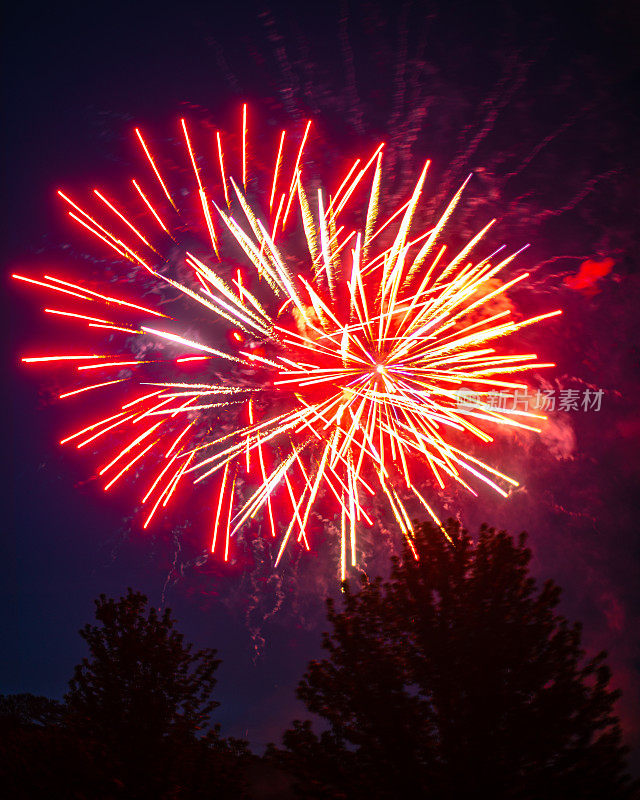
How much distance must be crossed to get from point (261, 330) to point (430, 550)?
5991 millimetres

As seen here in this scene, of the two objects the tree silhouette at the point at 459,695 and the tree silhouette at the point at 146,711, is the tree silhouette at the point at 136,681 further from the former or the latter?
the tree silhouette at the point at 459,695

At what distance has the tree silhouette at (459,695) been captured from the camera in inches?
255

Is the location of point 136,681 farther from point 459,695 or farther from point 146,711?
point 459,695

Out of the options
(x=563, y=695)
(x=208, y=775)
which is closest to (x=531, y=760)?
(x=563, y=695)

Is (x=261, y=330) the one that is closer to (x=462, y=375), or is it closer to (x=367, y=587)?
(x=462, y=375)

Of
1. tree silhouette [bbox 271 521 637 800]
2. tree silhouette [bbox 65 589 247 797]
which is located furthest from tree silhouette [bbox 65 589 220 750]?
tree silhouette [bbox 271 521 637 800]

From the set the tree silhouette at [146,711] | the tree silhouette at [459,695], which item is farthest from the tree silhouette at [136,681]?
the tree silhouette at [459,695]

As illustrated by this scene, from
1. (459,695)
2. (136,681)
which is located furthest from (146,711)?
(459,695)

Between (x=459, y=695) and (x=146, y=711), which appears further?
(x=146, y=711)

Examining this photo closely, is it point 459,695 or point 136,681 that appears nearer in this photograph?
point 459,695

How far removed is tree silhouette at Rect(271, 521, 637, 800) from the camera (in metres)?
6.47

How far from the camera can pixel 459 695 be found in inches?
272

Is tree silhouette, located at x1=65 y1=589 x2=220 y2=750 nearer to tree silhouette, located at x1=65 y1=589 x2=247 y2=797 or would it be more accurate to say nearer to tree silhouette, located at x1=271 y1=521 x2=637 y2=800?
tree silhouette, located at x1=65 y1=589 x2=247 y2=797

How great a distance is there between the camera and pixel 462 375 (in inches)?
418
